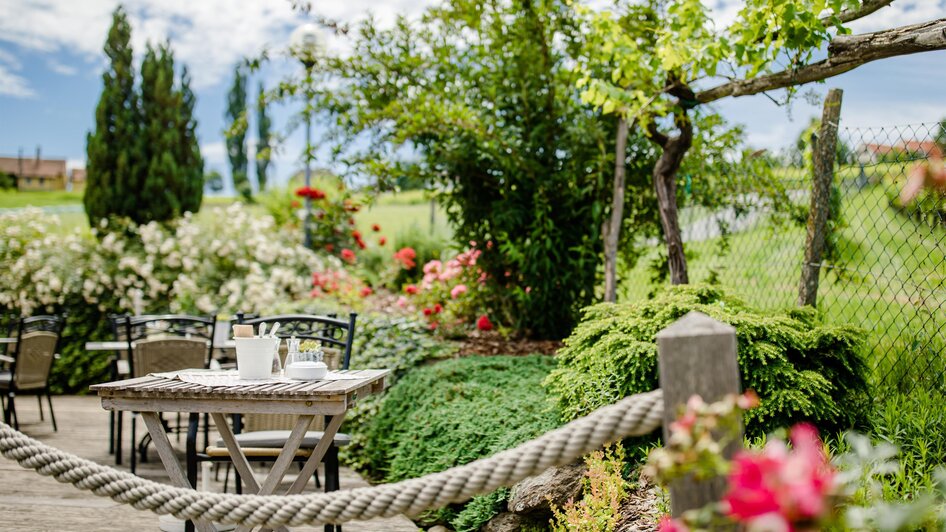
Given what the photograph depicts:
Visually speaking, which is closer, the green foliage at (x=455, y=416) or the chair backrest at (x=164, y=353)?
the green foliage at (x=455, y=416)

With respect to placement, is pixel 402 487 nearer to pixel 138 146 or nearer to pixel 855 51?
pixel 855 51

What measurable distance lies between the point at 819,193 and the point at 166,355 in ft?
14.5

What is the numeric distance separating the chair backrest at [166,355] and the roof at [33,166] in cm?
1514

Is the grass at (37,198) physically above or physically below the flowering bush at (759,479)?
above

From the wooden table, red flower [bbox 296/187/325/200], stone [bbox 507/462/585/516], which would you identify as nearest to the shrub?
stone [bbox 507/462/585/516]

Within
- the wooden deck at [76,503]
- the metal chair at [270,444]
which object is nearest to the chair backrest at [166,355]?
the wooden deck at [76,503]

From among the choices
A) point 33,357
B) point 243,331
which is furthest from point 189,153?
point 243,331

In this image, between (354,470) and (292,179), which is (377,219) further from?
(354,470)

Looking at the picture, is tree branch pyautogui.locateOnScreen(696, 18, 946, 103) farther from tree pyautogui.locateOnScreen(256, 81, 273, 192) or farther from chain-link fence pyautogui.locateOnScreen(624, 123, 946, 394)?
tree pyautogui.locateOnScreen(256, 81, 273, 192)

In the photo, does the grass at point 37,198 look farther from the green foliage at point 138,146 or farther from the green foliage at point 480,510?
the green foliage at point 480,510

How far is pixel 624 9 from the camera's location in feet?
19.6

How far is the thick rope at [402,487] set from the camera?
1565 millimetres

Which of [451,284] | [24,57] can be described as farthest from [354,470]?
[24,57]

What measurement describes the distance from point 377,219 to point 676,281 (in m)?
→ 15.0
